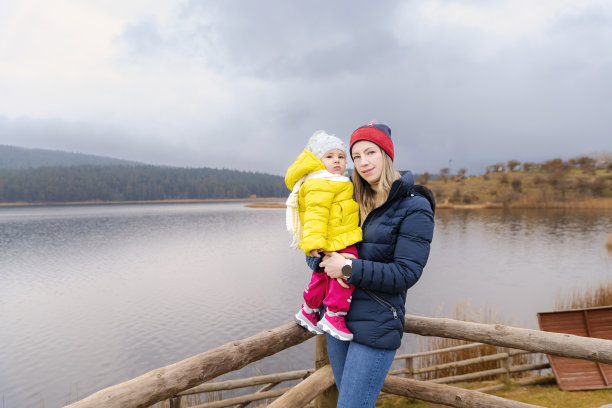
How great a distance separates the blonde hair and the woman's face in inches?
1.1

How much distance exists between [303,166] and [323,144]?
191 millimetres

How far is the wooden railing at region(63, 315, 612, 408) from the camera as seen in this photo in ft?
5.99

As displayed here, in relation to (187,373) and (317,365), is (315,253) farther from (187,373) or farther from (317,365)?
(317,365)

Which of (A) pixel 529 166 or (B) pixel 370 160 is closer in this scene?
(B) pixel 370 160

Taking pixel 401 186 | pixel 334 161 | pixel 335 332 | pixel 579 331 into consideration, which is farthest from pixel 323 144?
pixel 579 331

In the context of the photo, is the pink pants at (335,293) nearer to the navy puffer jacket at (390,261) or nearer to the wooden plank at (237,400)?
the navy puffer jacket at (390,261)

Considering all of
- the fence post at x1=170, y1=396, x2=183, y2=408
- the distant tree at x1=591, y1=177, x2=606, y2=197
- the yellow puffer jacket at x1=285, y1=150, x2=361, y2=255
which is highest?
the distant tree at x1=591, y1=177, x2=606, y2=197

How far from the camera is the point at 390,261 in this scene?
2.01 m

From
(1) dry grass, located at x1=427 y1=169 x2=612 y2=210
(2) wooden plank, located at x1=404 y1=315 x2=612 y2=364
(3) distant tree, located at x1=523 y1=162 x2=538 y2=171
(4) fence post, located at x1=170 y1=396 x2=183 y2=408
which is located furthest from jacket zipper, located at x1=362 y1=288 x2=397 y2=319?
(3) distant tree, located at x1=523 y1=162 x2=538 y2=171

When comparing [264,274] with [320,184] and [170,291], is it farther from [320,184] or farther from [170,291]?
[320,184]

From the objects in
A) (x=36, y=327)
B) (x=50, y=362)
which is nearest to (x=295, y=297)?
(x=50, y=362)

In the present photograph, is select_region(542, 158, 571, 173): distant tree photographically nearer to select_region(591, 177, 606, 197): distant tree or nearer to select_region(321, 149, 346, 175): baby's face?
select_region(591, 177, 606, 197): distant tree

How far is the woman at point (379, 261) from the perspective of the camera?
1891mm

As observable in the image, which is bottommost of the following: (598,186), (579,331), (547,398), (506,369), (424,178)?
(547,398)
